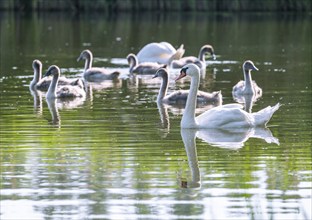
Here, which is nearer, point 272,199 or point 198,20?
point 272,199

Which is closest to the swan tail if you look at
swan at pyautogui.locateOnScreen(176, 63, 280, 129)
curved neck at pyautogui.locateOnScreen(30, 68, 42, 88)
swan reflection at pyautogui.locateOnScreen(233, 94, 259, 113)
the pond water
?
swan at pyautogui.locateOnScreen(176, 63, 280, 129)

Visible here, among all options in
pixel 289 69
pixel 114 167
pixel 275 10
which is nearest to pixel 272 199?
pixel 114 167

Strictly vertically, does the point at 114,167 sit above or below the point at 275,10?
above

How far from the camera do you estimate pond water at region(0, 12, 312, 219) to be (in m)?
11.3

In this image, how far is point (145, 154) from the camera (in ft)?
47.7

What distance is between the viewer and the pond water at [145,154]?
1132cm

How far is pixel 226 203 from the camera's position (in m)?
11.4

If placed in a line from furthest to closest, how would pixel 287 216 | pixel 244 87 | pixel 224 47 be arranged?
1. pixel 224 47
2. pixel 244 87
3. pixel 287 216

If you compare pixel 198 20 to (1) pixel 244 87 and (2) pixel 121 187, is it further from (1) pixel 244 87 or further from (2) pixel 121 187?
(2) pixel 121 187

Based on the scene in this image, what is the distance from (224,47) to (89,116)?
18.0 metres

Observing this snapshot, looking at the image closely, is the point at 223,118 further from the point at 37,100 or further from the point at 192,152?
the point at 37,100

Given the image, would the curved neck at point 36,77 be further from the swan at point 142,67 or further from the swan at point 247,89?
the swan at point 247,89

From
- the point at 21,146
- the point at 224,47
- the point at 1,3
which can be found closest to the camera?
the point at 21,146

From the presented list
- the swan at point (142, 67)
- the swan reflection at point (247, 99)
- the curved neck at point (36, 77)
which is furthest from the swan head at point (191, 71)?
the swan at point (142, 67)
